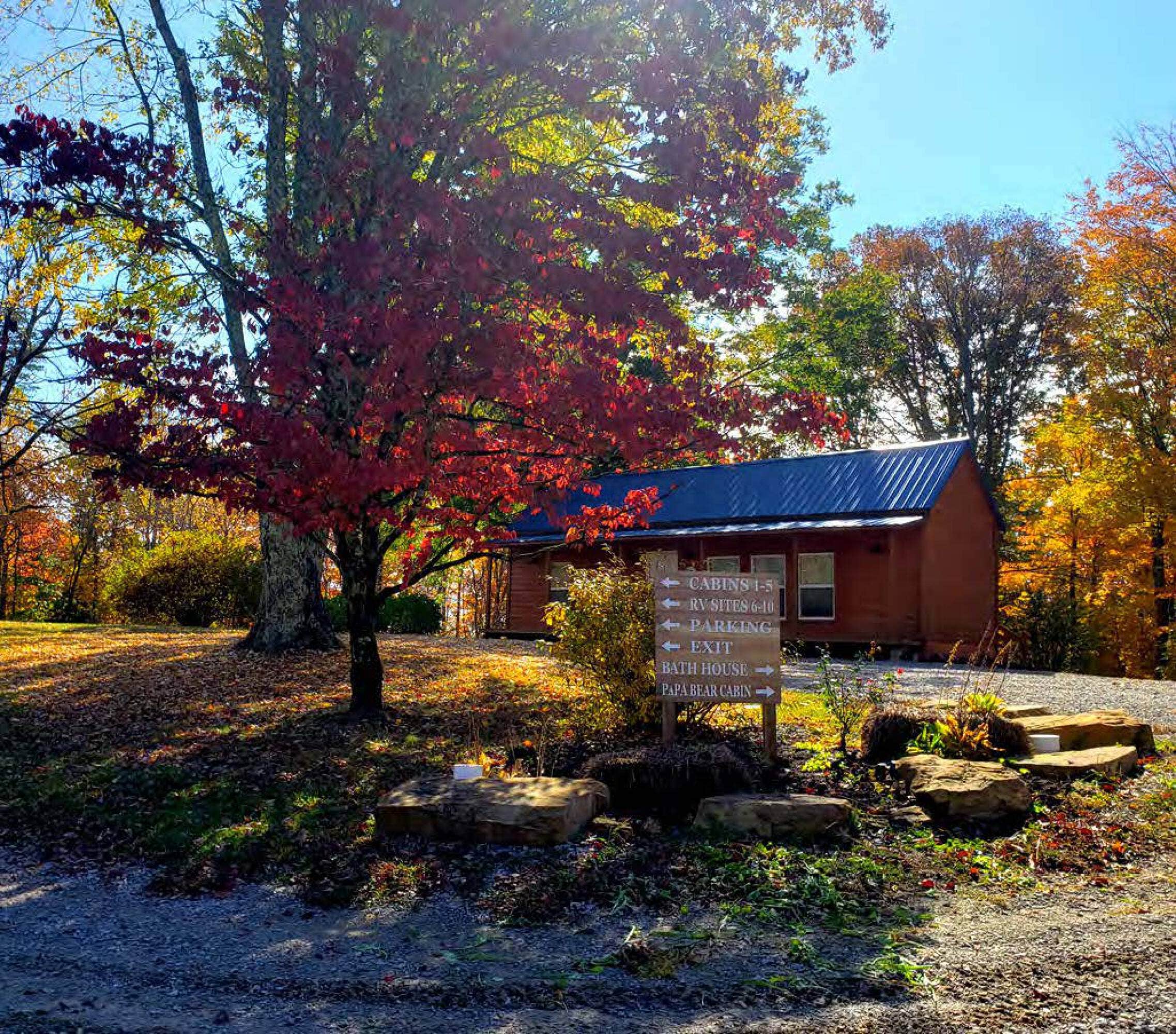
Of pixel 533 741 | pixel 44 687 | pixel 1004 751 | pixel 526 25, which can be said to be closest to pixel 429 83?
pixel 526 25

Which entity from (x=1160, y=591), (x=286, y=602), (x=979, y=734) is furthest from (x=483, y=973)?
(x=1160, y=591)

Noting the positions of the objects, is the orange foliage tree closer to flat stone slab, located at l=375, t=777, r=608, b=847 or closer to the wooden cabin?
the wooden cabin

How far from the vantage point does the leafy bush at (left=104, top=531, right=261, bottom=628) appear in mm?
24031

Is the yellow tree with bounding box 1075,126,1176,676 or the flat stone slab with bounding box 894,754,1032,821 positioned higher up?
the yellow tree with bounding box 1075,126,1176,676

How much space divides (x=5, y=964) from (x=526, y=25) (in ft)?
22.2

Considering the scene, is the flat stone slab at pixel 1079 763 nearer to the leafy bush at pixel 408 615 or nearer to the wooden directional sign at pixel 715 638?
the wooden directional sign at pixel 715 638

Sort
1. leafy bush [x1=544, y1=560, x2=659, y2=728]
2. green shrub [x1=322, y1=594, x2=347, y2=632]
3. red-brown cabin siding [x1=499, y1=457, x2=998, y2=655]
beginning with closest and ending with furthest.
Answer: leafy bush [x1=544, y1=560, x2=659, y2=728], red-brown cabin siding [x1=499, y1=457, x2=998, y2=655], green shrub [x1=322, y1=594, x2=347, y2=632]

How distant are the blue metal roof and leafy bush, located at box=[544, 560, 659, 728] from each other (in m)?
12.6

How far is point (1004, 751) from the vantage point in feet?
23.9

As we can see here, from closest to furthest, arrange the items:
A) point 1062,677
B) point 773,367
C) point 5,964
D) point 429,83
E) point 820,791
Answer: point 5,964
point 820,791
point 429,83
point 1062,677
point 773,367

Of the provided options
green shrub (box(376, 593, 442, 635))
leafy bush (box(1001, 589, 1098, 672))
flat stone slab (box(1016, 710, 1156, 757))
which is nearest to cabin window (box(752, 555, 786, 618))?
leafy bush (box(1001, 589, 1098, 672))

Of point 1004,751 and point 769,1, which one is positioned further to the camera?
point 769,1

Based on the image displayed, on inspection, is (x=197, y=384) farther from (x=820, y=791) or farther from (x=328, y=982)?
(x=820, y=791)

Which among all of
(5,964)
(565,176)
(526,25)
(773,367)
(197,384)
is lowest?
(5,964)
